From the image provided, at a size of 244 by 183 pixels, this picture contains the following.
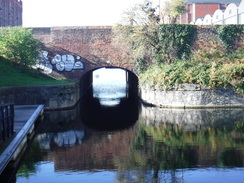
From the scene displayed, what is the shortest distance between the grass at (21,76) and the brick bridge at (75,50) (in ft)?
4.01

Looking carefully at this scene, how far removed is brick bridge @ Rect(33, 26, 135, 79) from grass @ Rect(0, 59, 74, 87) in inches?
48.2

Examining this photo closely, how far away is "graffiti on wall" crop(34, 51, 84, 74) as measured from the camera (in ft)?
96.0

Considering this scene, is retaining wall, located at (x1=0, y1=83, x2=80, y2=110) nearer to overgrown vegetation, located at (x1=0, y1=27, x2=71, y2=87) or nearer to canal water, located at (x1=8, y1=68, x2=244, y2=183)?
canal water, located at (x1=8, y1=68, x2=244, y2=183)

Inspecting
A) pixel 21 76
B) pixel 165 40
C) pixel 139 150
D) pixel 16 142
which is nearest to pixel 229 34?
pixel 165 40

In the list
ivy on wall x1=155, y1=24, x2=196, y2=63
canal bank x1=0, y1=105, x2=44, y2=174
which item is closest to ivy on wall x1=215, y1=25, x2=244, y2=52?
ivy on wall x1=155, y1=24, x2=196, y2=63

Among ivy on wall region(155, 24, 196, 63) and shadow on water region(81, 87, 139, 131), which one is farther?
ivy on wall region(155, 24, 196, 63)

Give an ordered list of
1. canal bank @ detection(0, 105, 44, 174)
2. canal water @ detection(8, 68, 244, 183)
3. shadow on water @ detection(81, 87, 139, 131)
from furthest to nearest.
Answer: shadow on water @ detection(81, 87, 139, 131), canal water @ detection(8, 68, 244, 183), canal bank @ detection(0, 105, 44, 174)

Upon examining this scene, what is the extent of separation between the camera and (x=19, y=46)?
27.7 meters

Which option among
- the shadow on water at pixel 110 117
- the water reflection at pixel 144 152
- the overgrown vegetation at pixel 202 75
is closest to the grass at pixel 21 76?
the shadow on water at pixel 110 117

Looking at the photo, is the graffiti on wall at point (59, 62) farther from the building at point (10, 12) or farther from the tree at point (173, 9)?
the building at point (10, 12)

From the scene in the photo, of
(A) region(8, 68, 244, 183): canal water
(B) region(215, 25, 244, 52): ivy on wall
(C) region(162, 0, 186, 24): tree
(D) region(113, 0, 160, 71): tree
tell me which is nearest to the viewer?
(A) region(8, 68, 244, 183): canal water

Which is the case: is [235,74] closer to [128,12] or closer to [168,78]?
[168,78]

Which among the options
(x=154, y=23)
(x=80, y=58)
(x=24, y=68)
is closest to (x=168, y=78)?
(x=154, y=23)

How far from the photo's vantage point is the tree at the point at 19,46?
2758 cm
